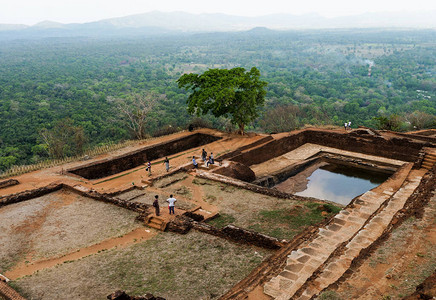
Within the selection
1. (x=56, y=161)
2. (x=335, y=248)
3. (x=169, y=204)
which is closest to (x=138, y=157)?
(x=56, y=161)

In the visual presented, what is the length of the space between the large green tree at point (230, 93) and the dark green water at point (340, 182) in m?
5.93

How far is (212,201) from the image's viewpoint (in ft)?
48.8

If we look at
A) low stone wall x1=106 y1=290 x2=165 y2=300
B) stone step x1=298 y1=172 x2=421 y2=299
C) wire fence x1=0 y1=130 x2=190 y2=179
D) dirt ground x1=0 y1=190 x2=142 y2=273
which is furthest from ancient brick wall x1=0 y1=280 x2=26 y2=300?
wire fence x1=0 y1=130 x2=190 y2=179

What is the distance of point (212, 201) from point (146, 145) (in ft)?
33.3

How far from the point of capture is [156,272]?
946 centimetres

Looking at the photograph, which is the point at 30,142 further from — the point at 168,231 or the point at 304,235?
the point at 304,235

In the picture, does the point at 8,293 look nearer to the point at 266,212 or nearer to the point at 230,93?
the point at 266,212

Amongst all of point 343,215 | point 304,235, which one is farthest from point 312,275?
point 343,215

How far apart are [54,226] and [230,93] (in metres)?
14.1

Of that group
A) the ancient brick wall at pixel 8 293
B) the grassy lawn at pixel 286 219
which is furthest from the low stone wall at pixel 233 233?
the ancient brick wall at pixel 8 293

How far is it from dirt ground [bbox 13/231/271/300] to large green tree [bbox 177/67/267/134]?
47.5 feet

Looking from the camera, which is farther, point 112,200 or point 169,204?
point 112,200

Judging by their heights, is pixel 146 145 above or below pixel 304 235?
below

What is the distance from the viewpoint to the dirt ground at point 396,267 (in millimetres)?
6773
